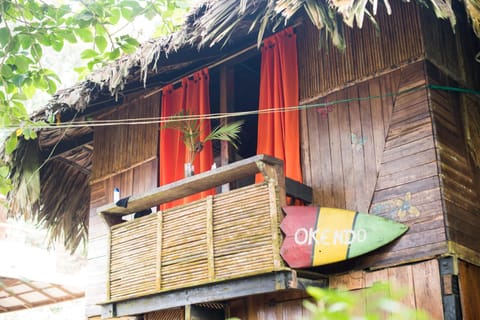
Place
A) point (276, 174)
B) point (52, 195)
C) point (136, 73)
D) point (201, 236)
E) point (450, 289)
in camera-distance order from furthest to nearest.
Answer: point (52, 195) < point (136, 73) < point (201, 236) < point (276, 174) < point (450, 289)

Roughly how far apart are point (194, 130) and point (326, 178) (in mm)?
1355

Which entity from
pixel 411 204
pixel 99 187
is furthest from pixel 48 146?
pixel 411 204

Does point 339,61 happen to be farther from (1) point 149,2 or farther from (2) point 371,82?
(1) point 149,2

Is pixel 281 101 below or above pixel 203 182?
above

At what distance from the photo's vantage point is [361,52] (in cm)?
498

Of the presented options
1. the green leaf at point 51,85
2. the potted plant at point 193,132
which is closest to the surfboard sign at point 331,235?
the potted plant at point 193,132

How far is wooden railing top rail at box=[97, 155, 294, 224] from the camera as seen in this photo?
14.9ft

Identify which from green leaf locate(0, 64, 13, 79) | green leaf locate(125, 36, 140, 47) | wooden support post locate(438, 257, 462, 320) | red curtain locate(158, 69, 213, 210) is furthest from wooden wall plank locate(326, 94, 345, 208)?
green leaf locate(0, 64, 13, 79)

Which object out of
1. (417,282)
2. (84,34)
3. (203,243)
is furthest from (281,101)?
(417,282)

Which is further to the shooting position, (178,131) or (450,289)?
(178,131)

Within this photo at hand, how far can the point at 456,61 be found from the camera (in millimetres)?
5070

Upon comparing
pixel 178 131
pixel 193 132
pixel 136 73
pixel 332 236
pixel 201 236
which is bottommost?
pixel 332 236

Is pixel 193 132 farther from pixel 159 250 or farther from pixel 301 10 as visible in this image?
pixel 301 10

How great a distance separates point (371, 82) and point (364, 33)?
0.42 meters
